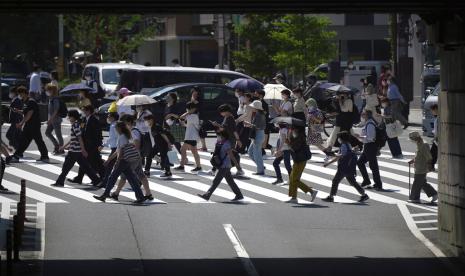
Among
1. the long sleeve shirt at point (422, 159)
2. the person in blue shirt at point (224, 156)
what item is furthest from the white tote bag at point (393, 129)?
the person in blue shirt at point (224, 156)

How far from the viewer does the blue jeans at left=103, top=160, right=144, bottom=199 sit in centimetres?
2400

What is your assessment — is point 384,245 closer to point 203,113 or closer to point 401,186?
point 401,186

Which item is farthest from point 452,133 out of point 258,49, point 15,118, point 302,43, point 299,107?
point 258,49

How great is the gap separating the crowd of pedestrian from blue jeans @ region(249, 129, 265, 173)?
2 cm

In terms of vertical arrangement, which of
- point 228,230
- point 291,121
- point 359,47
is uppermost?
point 359,47

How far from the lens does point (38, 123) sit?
30.7 meters

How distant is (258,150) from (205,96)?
9.40 m

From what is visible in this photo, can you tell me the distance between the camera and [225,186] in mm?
27562

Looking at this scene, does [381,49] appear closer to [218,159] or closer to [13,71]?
[13,71]

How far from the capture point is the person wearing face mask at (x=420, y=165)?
2417 centimetres

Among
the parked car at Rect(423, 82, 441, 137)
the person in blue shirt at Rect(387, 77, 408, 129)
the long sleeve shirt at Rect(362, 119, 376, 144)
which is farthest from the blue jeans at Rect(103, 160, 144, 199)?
the person in blue shirt at Rect(387, 77, 408, 129)

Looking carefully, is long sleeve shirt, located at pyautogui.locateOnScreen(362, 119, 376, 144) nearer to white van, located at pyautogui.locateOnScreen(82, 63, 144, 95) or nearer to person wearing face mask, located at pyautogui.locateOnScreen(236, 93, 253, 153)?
person wearing face mask, located at pyautogui.locateOnScreen(236, 93, 253, 153)

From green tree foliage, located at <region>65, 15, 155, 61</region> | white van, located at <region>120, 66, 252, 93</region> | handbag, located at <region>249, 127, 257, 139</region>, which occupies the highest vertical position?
green tree foliage, located at <region>65, 15, 155, 61</region>

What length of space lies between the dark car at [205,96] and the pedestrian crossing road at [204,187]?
5.75 m
